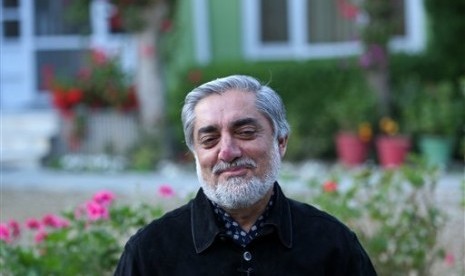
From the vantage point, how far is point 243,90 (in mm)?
2812

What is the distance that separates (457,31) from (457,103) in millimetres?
1379

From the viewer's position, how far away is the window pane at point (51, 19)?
588 inches

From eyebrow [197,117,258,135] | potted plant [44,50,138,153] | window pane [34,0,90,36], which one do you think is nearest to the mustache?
eyebrow [197,117,258,135]

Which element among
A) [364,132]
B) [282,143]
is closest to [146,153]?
[364,132]

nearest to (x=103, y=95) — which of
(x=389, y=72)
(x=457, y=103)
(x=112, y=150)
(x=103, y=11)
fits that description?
(x=112, y=150)

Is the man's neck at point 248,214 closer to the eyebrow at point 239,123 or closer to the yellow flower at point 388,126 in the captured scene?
the eyebrow at point 239,123

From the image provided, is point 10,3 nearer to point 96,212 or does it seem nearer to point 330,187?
point 330,187

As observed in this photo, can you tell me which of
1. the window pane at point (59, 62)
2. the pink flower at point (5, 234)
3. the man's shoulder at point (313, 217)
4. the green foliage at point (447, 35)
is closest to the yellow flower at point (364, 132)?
the green foliage at point (447, 35)

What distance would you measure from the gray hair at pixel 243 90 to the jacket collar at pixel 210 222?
0.60 ft

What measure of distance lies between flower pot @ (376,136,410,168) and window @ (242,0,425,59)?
2.81 meters

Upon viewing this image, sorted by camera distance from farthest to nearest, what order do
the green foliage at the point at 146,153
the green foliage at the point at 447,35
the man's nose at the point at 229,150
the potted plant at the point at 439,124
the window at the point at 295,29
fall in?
the window at the point at 295,29
the green foliage at the point at 447,35
the green foliage at the point at 146,153
the potted plant at the point at 439,124
the man's nose at the point at 229,150

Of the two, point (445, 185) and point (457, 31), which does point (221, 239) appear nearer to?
point (445, 185)

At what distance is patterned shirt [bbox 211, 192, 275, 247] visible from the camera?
9.22 feet

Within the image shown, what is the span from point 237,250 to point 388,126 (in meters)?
8.33
